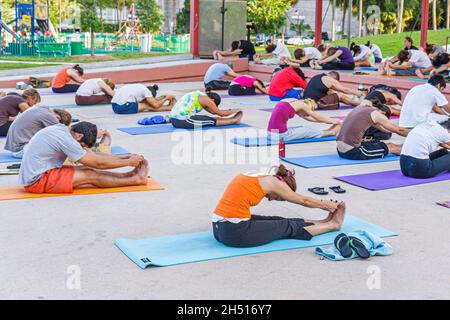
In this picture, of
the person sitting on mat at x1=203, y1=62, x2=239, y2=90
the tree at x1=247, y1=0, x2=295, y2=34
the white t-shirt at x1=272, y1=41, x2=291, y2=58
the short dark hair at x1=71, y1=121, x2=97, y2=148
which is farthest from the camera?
the tree at x1=247, y1=0, x2=295, y2=34

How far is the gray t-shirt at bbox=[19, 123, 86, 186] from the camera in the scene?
6.97 m

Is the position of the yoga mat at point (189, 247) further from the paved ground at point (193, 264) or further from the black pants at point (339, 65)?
the black pants at point (339, 65)

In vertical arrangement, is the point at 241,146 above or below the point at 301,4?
below

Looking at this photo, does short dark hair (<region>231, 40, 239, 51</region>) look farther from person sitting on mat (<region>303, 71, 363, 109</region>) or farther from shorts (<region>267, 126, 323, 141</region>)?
shorts (<region>267, 126, 323, 141</region>)

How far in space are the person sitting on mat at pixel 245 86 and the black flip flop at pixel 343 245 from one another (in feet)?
38.2

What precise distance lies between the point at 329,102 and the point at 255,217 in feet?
29.9

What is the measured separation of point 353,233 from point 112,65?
18068 millimetres

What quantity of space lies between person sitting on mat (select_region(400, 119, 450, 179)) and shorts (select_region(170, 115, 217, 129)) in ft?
14.3

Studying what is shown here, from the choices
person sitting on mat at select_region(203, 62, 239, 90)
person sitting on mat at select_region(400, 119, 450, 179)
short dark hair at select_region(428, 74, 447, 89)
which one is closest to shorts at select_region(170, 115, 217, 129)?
short dark hair at select_region(428, 74, 447, 89)

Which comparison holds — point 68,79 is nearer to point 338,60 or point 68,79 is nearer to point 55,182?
point 338,60

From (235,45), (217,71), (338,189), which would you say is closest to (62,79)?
(217,71)

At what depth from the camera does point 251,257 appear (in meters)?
5.38

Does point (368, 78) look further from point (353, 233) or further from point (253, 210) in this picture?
point (353, 233)
